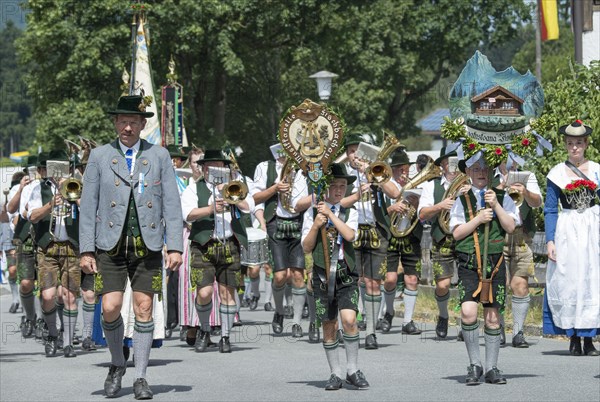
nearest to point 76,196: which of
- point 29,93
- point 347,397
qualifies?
point 347,397

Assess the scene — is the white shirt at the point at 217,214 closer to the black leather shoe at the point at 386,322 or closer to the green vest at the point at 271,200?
the green vest at the point at 271,200

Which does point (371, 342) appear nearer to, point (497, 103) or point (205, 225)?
point (205, 225)

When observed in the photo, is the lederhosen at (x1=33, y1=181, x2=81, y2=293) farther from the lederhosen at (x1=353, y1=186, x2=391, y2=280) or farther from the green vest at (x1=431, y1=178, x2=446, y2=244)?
the green vest at (x1=431, y1=178, x2=446, y2=244)

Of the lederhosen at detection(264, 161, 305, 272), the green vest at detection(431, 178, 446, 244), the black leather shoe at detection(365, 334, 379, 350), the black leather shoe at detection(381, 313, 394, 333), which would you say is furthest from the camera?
the black leather shoe at detection(381, 313, 394, 333)

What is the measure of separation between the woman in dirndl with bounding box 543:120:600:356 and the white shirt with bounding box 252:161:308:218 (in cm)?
312

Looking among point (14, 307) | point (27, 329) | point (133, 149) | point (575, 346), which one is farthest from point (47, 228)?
point (14, 307)

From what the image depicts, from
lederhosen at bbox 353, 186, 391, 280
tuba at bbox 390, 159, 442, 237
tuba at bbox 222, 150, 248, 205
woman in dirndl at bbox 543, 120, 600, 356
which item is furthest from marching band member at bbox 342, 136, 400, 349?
woman in dirndl at bbox 543, 120, 600, 356

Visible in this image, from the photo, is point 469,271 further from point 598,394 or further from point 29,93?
point 29,93

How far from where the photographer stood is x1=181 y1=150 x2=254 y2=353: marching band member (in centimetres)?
1402

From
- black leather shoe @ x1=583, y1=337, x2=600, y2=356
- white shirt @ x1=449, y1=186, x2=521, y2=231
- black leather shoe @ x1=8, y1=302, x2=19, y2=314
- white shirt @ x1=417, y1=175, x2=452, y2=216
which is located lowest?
black leather shoe @ x1=583, y1=337, x2=600, y2=356

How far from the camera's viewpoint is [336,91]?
46438 mm

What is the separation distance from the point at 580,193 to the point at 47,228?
17.5 ft

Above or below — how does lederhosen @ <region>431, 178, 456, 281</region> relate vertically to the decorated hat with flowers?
below

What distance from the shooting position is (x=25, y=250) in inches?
610
